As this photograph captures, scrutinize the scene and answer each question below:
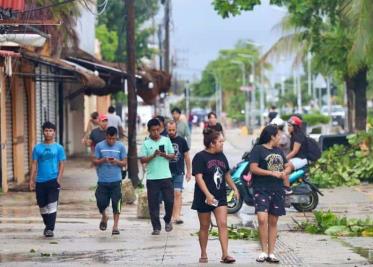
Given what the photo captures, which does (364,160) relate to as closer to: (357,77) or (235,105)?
(357,77)

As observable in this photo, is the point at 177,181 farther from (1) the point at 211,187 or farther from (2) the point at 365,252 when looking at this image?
(1) the point at 211,187

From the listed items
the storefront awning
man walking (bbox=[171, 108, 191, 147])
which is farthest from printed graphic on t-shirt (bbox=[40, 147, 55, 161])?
the storefront awning

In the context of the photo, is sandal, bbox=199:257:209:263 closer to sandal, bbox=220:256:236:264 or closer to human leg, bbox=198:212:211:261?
human leg, bbox=198:212:211:261

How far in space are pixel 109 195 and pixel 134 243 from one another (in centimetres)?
129

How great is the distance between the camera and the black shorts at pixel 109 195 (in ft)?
49.2

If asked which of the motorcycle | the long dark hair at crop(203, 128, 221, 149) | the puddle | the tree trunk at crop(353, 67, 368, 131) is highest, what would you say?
the tree trunk at crop(353, 67, 368, 131)

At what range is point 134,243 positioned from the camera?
14.0 meters

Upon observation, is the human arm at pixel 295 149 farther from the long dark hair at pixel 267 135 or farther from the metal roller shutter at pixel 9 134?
the metal roller shutter at pixel 9 134

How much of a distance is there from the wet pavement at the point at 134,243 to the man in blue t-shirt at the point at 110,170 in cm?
50

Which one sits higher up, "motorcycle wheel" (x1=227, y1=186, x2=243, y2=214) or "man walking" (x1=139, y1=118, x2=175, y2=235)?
"man walking" (x1=139, y1=118, x2=175, y2=235)

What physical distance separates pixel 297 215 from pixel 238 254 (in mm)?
5042

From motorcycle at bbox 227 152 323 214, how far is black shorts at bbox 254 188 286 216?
5.63 meters

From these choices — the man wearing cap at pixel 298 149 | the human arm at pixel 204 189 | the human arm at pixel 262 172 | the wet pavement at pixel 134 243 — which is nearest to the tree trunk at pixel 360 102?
the wet pavement at pixel 134 243

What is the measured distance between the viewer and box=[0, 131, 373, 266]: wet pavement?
12.4 m
